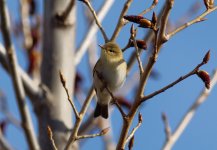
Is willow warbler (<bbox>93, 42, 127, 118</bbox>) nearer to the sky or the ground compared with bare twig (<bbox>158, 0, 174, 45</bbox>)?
nearer to the ground

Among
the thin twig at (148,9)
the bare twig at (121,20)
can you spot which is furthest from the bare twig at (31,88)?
the thin twig at (148,9)

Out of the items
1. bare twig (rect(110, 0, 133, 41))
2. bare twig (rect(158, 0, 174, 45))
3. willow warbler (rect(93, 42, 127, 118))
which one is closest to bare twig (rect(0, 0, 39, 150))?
willow warbler (rect(93, 42, 127, 118))

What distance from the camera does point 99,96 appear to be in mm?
2539

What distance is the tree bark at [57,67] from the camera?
8.45 ft

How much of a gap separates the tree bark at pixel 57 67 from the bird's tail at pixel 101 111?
0.16m

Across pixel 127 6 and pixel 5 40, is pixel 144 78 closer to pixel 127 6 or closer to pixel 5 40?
pixel 127 6

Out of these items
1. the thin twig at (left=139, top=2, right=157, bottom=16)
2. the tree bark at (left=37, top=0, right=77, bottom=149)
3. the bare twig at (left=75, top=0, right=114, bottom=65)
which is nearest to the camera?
the thin twig at (left=139, top=2, right=157, bottom=16)

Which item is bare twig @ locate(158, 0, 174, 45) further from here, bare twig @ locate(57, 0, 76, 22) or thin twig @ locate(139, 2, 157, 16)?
bare twig @ locate(57, 0, 76, 22)

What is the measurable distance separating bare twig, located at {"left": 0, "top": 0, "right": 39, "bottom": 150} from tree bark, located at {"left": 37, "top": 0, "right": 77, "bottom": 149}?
0.23 meters

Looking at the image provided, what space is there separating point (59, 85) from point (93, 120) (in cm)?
30

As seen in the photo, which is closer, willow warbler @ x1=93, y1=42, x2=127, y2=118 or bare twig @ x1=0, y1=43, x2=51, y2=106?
willow warbler @ x1=93, y1=42, x2=127, y2=118

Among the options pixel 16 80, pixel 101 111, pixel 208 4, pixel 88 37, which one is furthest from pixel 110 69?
pixel 208 4

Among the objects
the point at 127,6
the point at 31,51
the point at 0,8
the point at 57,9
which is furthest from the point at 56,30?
the point at 31,51

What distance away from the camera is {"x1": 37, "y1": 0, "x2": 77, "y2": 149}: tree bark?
2.58 meters
